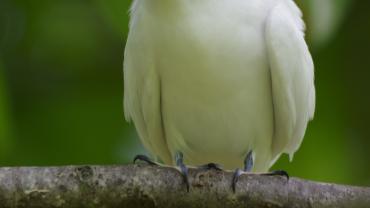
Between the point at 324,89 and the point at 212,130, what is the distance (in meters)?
0.65

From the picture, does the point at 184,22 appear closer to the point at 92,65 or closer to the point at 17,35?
the point at 92,65

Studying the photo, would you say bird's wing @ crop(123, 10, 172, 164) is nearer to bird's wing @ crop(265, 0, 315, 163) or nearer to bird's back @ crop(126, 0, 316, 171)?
bird's back @ crop(126, 0, 316, 171)

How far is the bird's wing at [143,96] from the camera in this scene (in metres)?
5.62

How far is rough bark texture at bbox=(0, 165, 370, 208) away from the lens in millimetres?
4508

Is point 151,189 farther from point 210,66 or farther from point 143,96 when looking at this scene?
point 143,96

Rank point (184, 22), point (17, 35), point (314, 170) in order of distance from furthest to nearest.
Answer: point (17, 35)
point (314, 170)
point (184, 22)

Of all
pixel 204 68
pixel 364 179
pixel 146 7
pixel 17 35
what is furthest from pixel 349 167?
pixel 17 35

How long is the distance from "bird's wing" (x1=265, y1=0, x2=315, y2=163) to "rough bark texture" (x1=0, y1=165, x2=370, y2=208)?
89cm

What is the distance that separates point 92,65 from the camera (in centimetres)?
616

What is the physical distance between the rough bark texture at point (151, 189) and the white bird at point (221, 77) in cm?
81

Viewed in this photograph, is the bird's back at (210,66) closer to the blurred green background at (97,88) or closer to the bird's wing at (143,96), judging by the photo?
the bird's wing at (143,96)

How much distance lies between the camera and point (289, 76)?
5605 millimetres

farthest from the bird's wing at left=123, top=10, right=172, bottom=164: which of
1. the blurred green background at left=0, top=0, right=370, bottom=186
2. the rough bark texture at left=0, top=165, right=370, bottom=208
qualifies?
the rough bark texture at left=0, top=165, right=370, bottom=208

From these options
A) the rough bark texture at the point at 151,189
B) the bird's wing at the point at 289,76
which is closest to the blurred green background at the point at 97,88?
the bird's wing at the point at 289,76
